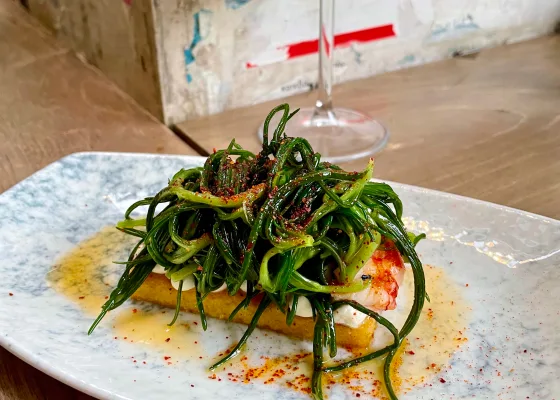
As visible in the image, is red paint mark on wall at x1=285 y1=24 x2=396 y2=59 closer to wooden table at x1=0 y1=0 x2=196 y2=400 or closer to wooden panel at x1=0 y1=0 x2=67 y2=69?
wooden table at x1=0 y1=0 x2=196 y2=400

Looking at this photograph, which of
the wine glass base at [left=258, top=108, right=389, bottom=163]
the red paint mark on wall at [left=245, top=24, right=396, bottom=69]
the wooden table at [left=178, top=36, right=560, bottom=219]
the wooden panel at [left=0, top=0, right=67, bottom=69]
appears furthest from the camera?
the wooden panel at [left=0, top=0, right=67, bottom=69]

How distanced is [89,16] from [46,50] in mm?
363

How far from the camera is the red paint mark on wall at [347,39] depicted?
1.93 metres

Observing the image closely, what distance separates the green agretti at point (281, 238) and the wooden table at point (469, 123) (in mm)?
554

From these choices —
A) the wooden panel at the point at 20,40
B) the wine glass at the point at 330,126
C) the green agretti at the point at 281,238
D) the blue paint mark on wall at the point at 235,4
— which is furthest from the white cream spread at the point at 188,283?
the wooden panel at the point at 20,40

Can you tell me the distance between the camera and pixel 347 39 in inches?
79.3

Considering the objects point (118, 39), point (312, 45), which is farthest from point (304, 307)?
point (118, 39)

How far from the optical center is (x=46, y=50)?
2.41 meters

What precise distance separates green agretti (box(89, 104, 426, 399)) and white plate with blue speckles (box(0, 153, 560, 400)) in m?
0.06

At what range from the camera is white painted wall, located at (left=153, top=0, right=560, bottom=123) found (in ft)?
5.74

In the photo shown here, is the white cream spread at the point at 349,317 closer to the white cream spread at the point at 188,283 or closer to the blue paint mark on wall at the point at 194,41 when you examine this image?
the white cream spread at the point at 188,283

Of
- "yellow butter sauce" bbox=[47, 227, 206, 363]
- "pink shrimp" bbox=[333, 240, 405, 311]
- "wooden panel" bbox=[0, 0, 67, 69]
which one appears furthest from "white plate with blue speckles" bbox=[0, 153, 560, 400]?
"wooden panel" bbox=[0, 0, 67, 69]

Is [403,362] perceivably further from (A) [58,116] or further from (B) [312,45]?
(A) [58,116]

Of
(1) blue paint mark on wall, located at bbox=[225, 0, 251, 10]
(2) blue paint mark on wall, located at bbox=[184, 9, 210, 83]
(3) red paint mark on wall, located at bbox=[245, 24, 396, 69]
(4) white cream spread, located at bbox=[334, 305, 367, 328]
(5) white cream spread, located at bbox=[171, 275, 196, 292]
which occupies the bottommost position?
(4) white cream spread, located at bbox=[334, 305, 367, 328]
